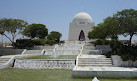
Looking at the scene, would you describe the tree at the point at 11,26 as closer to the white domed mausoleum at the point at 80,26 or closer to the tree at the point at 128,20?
the tree at the point at 128,20

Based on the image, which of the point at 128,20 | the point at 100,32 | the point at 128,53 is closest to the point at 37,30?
the point at 100,32

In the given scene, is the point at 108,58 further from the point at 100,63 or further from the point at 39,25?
the point at 39,25

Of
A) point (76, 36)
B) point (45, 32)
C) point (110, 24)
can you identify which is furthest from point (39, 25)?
→ point (110, 24)

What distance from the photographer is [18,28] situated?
80.9 ft

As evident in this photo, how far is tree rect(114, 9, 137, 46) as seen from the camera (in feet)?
49.3

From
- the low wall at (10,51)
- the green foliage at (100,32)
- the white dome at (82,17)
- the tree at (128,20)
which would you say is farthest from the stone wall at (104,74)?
the white dome at (82,17)

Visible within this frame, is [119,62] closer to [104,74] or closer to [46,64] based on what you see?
[104,74]

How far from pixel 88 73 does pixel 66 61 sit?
4217mm

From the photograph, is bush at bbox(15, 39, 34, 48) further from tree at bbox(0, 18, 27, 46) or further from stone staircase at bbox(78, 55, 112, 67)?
stone staircase at bbox(78, 55, 112, 67)

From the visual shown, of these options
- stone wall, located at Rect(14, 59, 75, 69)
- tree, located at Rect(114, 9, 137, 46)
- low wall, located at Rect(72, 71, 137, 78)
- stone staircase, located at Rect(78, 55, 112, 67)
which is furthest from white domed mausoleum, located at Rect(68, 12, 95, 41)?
low wall, located at Rect(72, 71, 137, 78)

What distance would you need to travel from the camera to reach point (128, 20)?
49.5 ft

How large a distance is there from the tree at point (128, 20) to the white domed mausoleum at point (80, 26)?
111 feet

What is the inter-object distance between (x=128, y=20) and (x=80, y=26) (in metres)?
35.2

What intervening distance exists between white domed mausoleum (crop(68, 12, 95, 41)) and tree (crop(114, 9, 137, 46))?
3373cm
